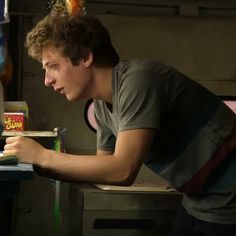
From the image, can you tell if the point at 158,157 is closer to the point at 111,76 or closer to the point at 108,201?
the point at 111,76

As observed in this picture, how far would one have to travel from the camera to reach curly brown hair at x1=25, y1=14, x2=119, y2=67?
1280 mm

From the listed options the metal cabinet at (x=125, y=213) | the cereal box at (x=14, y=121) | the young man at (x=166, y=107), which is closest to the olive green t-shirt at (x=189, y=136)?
the young man at (x=166, y=107)

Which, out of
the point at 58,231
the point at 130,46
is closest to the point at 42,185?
the point at 58,231

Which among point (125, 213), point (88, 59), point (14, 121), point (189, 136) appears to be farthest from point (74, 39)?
point (125, 213)

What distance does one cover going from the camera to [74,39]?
1286mm

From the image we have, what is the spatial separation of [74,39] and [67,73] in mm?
98

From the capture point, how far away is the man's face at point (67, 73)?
51.3 inches

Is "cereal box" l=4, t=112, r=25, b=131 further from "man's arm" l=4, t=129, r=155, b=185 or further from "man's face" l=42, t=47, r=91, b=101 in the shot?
"man's arm" l=4, t=129, r=155, b=185

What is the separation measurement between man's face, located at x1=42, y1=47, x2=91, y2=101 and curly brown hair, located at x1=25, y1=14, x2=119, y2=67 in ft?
0.06

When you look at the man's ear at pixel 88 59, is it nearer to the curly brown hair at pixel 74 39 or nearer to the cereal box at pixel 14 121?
the curly brown hair at pixel 74 39

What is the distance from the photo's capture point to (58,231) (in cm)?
280

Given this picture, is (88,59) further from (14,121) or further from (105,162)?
(14,121)

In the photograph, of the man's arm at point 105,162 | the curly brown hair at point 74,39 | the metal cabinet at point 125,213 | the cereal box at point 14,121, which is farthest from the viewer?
the metal cabinet at point 125,213

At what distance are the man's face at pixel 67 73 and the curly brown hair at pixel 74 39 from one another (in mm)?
17
